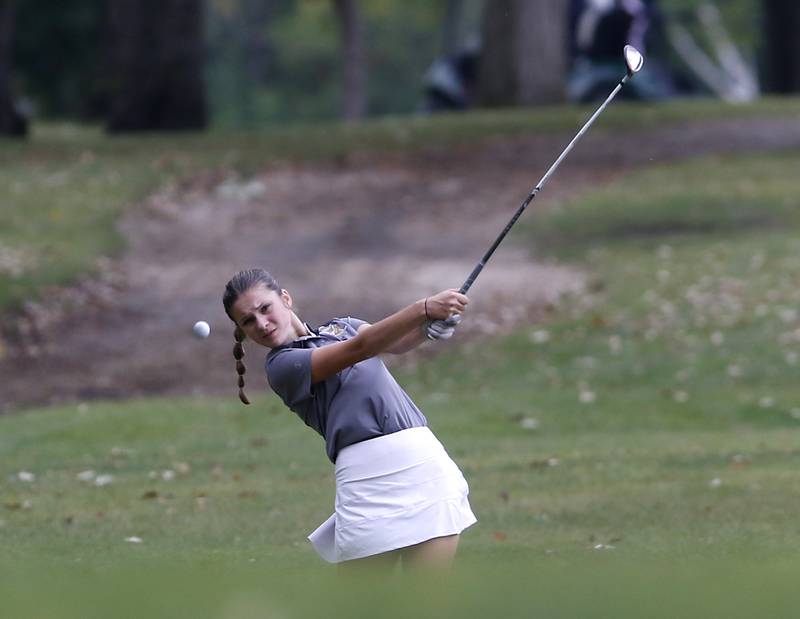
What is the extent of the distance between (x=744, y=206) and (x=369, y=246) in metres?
4.64

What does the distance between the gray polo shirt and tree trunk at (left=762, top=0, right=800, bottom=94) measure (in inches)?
1100

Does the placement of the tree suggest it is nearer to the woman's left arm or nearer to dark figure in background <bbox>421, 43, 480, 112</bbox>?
dark figure in background <bbox>421, 43, 480, 112</bbox>

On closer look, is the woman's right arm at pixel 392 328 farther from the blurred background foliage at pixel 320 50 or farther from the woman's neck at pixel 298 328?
the blurred background foliage at pixel 320 50

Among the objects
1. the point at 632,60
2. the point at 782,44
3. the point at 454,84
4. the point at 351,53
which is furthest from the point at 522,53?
the point at 632,60

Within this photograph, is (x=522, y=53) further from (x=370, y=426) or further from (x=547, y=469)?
(x=370, y=426)

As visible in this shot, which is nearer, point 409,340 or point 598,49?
point 409,340

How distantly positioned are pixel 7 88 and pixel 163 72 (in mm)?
2637

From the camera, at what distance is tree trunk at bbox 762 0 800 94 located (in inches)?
1251

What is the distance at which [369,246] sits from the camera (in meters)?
18.7

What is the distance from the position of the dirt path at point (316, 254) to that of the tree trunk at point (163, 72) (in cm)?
488

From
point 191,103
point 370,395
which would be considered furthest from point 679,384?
point 191,103

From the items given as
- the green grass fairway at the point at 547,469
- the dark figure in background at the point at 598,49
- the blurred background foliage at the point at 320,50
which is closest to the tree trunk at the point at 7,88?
the green grass fairway at the point at 547,469

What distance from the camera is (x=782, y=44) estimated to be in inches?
1268

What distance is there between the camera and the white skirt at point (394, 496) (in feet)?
17.5
